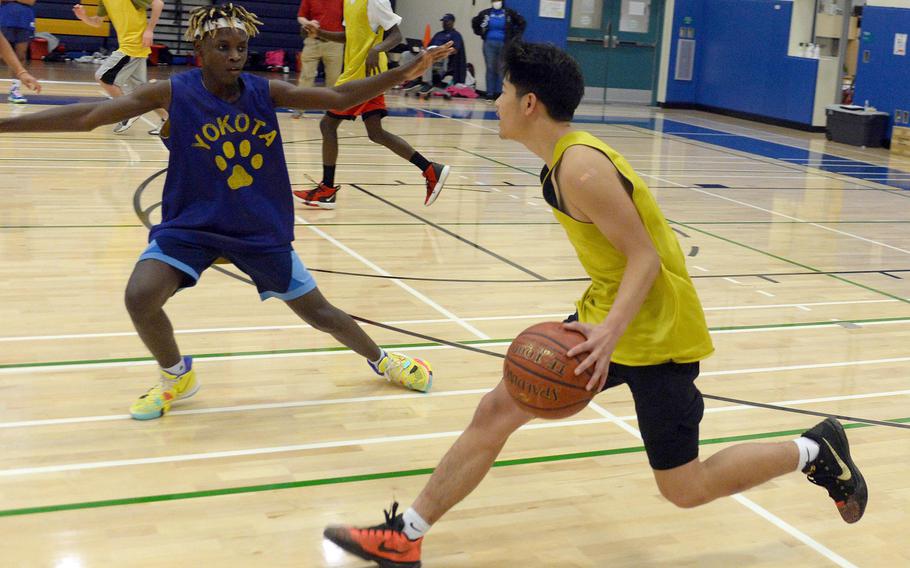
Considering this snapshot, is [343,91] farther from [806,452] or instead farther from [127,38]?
[127,38]

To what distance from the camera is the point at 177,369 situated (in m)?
3.86

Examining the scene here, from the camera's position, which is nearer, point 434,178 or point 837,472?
point 837,472

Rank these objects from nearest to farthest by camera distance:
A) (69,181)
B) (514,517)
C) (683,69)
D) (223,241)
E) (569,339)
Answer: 1. (569,339)
2. (514,517)
3. (223,241)
4. (69,181)
5. (683,69)

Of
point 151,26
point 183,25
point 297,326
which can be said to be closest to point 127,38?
point 151,26

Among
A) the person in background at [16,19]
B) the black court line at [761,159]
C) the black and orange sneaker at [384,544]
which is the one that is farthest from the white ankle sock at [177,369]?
the person in background at [16,19]

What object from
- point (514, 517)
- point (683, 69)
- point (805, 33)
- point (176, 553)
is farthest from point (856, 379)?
point (683, 69)

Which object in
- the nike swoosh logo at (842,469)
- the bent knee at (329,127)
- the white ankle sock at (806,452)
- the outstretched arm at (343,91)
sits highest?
the outstretched arm at (343,91)

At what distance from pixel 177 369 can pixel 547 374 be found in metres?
1.83

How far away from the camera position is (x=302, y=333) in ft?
16.4

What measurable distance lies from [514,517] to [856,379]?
2.22 metres

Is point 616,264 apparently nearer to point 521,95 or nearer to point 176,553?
point 521,95

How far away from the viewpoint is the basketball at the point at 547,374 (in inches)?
97.7

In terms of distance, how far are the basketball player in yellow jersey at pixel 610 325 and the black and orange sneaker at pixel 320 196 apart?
529cm

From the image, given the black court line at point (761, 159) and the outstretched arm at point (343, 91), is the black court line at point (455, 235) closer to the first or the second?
the outstretched arm at point (343, 91)
